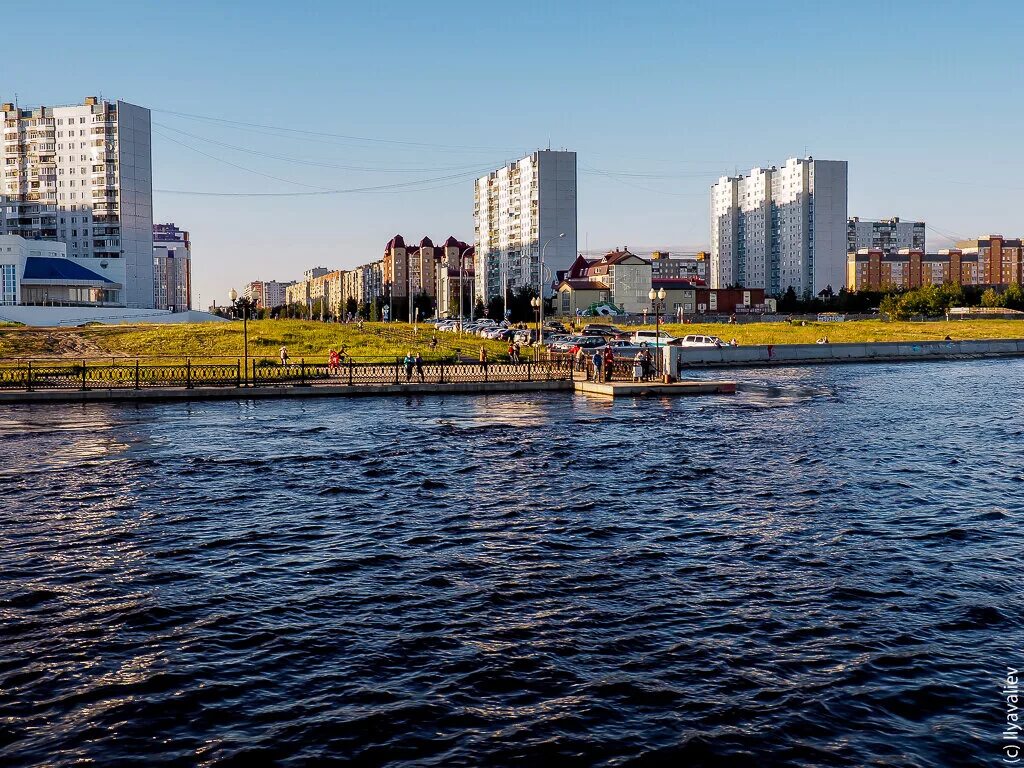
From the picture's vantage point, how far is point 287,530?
63.1ft

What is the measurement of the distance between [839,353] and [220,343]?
51462mm

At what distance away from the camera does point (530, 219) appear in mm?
166250

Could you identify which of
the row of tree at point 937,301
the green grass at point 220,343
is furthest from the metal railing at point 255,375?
the row of tree at point 937,301

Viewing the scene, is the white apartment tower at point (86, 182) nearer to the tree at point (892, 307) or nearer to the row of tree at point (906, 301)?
the row of tree at point (906, 301)

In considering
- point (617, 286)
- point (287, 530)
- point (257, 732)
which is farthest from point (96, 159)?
point (257, 732)

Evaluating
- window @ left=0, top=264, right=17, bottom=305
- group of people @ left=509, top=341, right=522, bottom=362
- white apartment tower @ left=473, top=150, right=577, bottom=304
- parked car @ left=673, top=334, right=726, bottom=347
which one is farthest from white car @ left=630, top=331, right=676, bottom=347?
window @ left=0, top=264, right=17, bottom=305

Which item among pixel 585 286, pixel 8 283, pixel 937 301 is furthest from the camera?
pixel 937 301

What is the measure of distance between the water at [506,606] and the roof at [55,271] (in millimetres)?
99314

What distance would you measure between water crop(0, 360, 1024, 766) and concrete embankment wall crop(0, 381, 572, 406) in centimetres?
1531

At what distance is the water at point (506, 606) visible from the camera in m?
10.2

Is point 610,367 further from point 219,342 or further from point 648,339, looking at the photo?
point 219,342

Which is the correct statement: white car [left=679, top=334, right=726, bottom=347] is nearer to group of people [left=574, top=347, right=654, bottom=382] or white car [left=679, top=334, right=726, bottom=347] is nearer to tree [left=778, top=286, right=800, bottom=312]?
group of people [left=574, top=347, right=654, bottom=382]

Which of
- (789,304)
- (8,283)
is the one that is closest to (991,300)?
(789,304)

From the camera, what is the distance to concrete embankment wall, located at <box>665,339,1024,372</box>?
7725 cm
